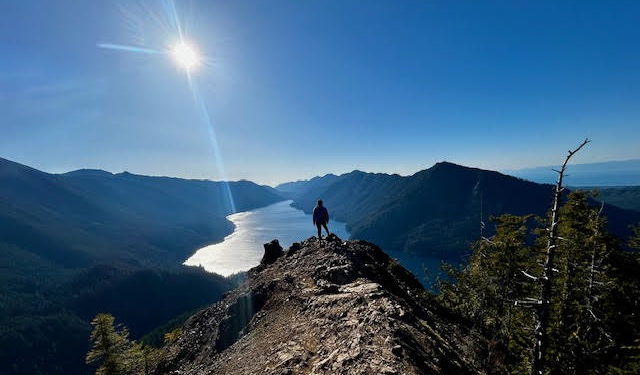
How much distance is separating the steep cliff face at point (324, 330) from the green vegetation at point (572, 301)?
457cm

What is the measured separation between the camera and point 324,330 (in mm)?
11297

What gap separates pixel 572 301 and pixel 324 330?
1665 centimetres

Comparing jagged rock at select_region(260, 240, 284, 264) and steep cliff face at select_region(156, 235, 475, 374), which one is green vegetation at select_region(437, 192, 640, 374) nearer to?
steep cliff face at select_region(156, 235, 475, 374)

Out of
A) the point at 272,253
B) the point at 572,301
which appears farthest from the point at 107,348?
the point at 572,301

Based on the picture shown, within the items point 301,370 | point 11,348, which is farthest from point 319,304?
point 11,348

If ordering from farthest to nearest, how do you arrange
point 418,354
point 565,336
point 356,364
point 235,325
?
point 235,325, point 565,336, point 418,354, point 356,364

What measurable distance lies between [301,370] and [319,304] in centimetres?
481

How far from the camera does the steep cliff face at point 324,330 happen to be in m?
8.84

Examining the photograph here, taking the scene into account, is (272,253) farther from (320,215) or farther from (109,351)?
(109,351)

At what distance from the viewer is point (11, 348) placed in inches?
5935

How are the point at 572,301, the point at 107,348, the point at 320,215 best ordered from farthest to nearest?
the point at 107,348 → the point at 320,215 → the point at 572,301

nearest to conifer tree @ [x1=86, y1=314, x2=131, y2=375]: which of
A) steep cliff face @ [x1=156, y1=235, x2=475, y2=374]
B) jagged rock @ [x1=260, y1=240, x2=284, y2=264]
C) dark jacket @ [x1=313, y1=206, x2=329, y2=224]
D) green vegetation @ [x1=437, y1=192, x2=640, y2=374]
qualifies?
steep cliff face @ [x1=156, y1=235, x2=475, y2=374]

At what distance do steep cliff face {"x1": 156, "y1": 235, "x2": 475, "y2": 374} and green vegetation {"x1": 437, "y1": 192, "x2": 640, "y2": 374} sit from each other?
457cm

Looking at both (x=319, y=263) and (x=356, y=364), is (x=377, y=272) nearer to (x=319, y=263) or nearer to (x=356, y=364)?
(x=319, y=263)
